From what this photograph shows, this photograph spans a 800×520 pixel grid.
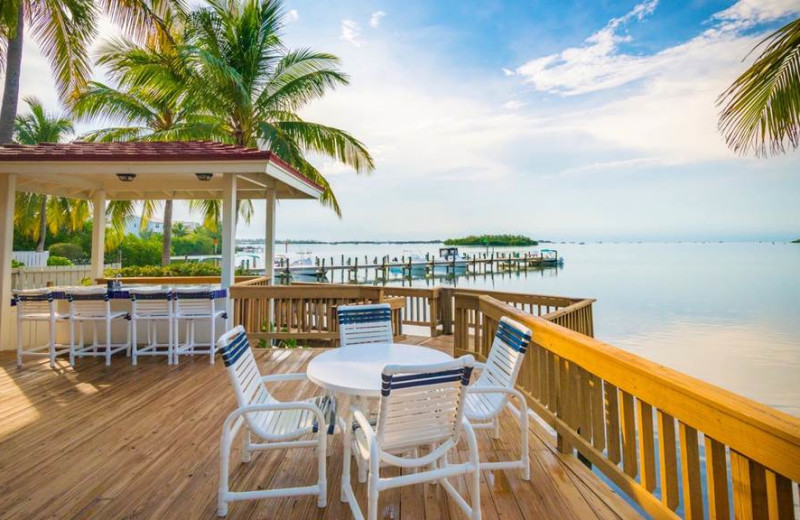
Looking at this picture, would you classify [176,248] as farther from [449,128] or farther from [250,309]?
[250,309]

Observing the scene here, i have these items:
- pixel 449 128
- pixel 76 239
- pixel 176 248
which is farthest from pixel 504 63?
pixel 176 248

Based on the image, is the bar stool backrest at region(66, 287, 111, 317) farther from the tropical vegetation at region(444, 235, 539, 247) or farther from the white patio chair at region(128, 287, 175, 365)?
the tropical vegetation at region(444, 235, 539, 247)

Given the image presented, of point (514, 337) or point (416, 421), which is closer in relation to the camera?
point (416, 421)

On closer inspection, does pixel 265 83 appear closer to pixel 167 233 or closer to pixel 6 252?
pixel 167 233

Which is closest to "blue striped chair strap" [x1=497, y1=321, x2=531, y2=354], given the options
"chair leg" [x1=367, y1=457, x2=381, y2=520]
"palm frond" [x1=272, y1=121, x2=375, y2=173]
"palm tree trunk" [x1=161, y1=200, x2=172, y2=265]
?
"chair leg" [x1=367, y1=457, x2=381, y2=520]

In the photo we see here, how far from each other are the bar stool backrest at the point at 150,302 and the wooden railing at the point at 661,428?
4.14m

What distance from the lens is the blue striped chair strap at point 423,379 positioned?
68.5 inches

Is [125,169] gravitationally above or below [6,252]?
above

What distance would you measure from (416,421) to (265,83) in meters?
11.7

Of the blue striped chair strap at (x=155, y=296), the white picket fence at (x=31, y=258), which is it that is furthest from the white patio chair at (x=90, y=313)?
the white picket fence at (x=31, y=258)

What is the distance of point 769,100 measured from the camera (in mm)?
4305

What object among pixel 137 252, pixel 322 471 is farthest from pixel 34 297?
pixel 137 252

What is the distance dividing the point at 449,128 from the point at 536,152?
4.36 m

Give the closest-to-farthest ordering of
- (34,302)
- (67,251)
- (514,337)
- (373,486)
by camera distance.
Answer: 1. (373,486)
2. (514,337)
3. (34,302)
4. (67,251)
